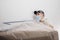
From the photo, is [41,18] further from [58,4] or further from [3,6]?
[3,6]

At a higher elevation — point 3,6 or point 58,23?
point 3,6

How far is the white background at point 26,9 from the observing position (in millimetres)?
1680

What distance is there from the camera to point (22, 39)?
0.88 metres

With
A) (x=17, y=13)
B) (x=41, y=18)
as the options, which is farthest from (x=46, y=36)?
(x=17, y=13)

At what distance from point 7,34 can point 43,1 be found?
1.07m

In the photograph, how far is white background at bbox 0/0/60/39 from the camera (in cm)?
168

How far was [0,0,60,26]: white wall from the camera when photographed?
168 cm

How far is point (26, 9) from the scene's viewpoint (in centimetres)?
175

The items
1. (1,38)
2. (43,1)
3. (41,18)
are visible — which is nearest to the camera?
(1,38)

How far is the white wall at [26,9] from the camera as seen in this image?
1.68 metres

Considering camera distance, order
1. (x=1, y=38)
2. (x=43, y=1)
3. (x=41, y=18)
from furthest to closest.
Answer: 1. (x=43, y=1)
2. (x=41, y=18)
3. (x=1, y=38)

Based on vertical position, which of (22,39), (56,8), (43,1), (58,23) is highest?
(43,1)

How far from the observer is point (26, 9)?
175cm

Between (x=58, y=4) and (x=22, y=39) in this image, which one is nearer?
(x=22, y=39)
